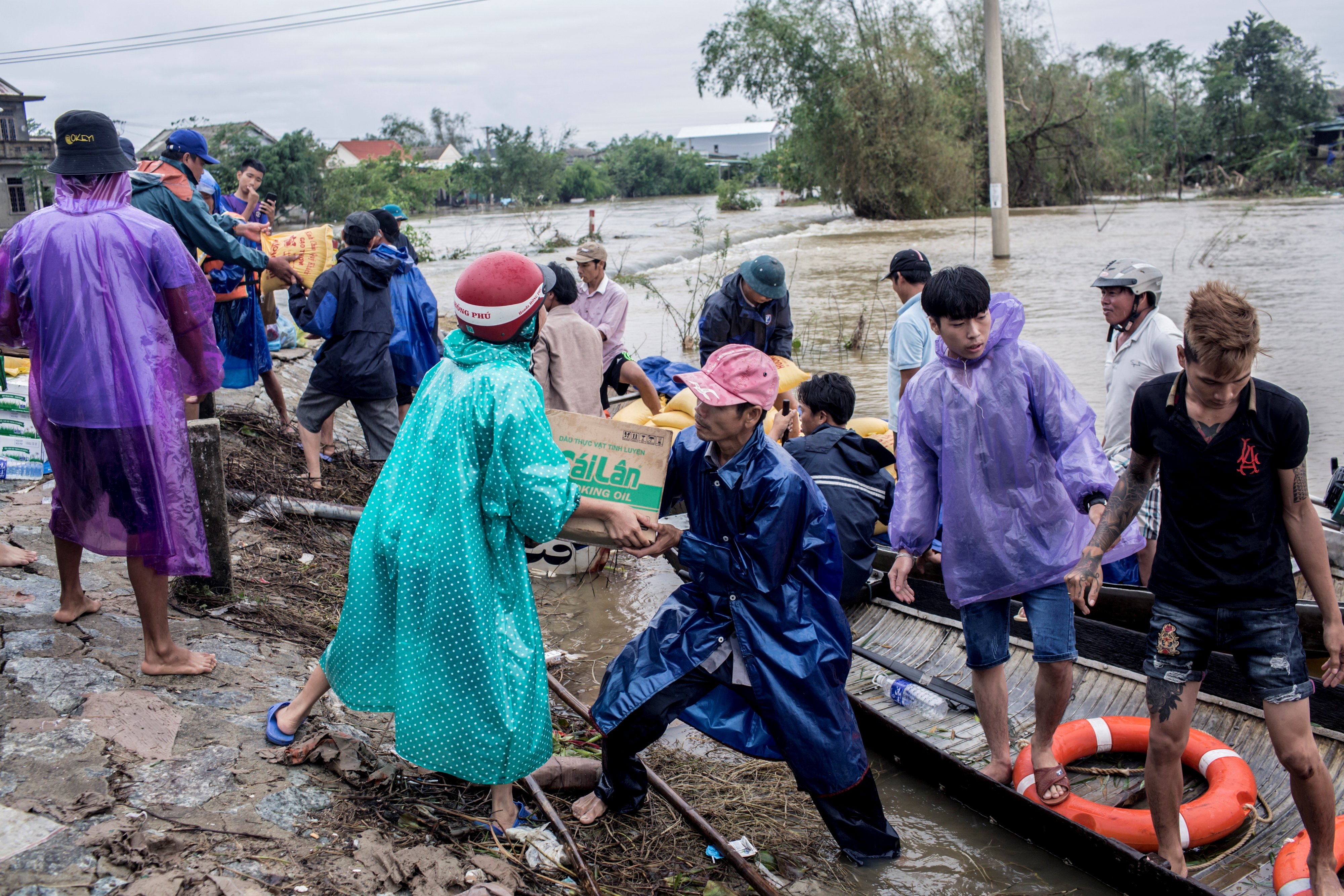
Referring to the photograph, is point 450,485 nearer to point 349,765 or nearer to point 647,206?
point 349,765

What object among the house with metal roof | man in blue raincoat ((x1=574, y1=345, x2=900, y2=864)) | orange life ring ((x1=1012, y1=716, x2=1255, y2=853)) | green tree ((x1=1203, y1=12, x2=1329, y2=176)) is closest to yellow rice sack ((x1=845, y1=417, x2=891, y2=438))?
orange life ring ((x1=1012, y1=716, x2=1255, y2=853))

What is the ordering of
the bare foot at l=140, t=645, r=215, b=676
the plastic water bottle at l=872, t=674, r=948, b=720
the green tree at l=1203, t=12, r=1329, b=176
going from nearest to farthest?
the bare foot at l=140, t=645, r=215, b=676 → the plastic water bottle at l=872, t=674, r=948, b=720 → the green tree at l=1203, t=12, r=1329, b=176

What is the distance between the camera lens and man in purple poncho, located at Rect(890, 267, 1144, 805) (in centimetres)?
335

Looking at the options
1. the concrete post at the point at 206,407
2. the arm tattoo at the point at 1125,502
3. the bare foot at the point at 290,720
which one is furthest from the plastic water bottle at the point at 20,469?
the arm tattoo at the point at 1125,502

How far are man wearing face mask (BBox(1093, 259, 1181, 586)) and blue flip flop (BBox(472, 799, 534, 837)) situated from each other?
3.16m

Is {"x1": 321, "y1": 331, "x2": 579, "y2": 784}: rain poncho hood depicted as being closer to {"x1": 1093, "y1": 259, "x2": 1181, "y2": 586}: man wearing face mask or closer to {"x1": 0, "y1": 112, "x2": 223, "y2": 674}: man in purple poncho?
{"x1": 0, "y1": 112, "x2": 223, "y2": 674}: man in purple poncho

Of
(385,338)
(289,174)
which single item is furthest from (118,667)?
(289,174)

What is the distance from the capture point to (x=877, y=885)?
11.2ft

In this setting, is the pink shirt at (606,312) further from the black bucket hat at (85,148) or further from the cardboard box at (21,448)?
the black bucket hat at (85,148)

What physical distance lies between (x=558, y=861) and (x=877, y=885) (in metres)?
1.20

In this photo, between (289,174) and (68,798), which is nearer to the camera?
(68,798)

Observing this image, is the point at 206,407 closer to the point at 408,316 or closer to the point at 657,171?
the point at 408,316

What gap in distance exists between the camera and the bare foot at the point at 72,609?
367 cm

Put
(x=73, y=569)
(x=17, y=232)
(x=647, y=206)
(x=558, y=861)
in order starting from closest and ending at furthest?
(x=558, y=861) < (x=17, y=232) < (x=73, y=569) < (x=647, y=206)
